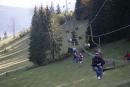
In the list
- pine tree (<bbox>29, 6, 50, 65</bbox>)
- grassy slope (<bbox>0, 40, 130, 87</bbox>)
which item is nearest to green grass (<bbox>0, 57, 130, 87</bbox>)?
grassy slope (<bbox>0, 40, 130, 87</bbox>)

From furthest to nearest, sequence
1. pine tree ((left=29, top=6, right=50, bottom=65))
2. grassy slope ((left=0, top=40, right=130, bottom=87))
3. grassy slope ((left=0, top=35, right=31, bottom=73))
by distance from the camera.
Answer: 1. grassy slope ((left=0, top=35, right=31, bottom=73))
2. pine tree ((left=29, top=6, right=50, bottom=65))
3. grassy slope ((left=0, top=40, right=130, bottom=87))

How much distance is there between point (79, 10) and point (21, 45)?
76.1 feet

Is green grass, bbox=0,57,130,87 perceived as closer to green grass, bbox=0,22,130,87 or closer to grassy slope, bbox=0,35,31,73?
green grass, bbox=0,22,130,87

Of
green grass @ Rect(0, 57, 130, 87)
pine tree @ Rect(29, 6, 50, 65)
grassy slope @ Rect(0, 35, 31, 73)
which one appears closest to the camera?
green grass @ Rect(0, 57, 130, 87)

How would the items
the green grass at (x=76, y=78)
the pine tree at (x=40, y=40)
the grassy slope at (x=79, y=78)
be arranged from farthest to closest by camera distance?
the pine tree at (x=40, y=40), the green grass at (x=76, y=78), the grassy slope at (x=79, y=78)

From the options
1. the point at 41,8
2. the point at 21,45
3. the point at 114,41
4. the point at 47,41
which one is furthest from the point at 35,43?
the point at 21,45

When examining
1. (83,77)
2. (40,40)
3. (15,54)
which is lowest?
(15,54)

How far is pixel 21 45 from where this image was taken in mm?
104312

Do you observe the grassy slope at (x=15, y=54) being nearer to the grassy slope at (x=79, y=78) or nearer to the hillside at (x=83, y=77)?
the hillside at (x=83, y=77)

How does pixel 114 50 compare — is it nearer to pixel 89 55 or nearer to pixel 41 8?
pixel 89 55

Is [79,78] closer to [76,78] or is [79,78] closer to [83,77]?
[83,77]

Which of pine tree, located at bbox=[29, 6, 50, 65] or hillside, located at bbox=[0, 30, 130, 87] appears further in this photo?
pine tree, located at bbox=[29, 6, 50, 65]

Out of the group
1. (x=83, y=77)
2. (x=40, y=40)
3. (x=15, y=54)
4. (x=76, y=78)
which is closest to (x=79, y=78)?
(x=83, y=77)

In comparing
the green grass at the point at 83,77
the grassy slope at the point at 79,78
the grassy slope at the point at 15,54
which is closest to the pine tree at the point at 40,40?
the green grass at the point at 83,77
